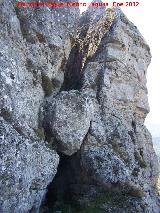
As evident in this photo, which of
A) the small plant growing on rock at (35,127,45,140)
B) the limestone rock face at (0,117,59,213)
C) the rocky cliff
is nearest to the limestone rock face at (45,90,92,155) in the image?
the rocky cliff

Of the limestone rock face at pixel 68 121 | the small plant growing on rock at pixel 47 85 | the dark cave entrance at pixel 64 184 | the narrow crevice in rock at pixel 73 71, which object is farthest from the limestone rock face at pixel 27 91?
the dark cave entrance at pixel 64 184

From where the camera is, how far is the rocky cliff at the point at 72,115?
80.2 ft

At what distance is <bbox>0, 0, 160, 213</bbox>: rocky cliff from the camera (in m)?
24.4

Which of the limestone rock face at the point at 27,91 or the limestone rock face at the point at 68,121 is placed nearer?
the limestone rock face at the point at 27,91

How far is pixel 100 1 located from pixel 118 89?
15.1m

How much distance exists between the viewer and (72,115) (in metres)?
29.6

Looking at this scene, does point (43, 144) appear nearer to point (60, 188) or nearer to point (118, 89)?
point (60, 188)

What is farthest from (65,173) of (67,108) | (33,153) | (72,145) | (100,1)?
(100,1)

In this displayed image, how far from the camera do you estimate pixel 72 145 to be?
2939cm

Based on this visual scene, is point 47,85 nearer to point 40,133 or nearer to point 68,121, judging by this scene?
point 68,121

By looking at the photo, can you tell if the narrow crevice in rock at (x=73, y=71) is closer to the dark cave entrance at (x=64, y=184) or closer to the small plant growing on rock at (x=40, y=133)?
the dark cave entrance at (x=64, y=184)

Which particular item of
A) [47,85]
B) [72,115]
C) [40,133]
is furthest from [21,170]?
[47,85]

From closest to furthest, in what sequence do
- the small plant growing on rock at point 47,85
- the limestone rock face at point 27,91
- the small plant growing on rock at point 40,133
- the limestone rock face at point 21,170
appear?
the limestone rock face at point 21,170 → the limestone rock face at point 27,91 → the small plant growing on rock at point 40,133 → the small plant growing on rock at point 47,85

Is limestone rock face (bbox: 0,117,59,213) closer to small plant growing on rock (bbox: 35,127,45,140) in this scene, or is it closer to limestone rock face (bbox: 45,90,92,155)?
small plant growing on rock (bbox: 35,127,45,140)
